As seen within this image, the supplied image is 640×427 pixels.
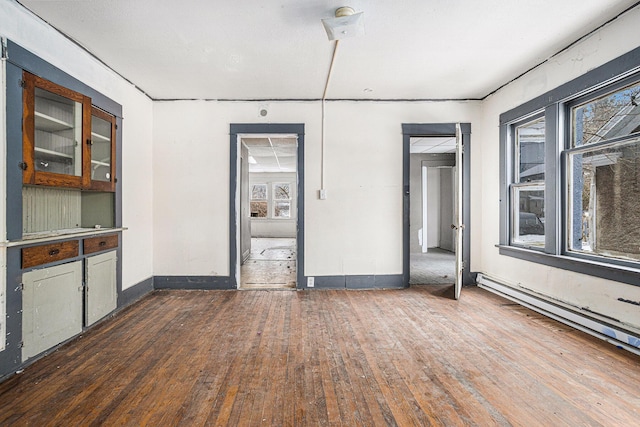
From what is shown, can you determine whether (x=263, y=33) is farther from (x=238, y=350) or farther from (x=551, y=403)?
(x=551, y=403)

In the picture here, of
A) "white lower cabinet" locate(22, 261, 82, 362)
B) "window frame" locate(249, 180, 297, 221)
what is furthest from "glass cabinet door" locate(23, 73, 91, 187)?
"window frame" locate(249, 180, 297, 221)

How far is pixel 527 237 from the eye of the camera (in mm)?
3832

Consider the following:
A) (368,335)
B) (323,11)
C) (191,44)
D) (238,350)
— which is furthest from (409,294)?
(191,44)

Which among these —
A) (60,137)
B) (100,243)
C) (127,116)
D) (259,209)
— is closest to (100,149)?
(60,137)

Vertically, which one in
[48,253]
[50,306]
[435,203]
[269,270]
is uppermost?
[435,203]

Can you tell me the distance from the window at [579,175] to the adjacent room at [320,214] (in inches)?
0.8

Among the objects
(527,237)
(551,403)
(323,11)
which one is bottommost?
(551,403)

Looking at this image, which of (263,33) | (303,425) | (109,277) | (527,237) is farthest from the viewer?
(527,237)

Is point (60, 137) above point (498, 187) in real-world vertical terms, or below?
above

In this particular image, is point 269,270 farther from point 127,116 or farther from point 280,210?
point 280,210

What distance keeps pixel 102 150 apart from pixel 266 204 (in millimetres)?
8254

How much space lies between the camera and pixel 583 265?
9.28 feet

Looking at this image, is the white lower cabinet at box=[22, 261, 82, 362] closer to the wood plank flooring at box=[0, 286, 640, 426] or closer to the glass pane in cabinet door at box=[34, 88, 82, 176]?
the wood plank flooring at box=[0, 286, 640, 426]

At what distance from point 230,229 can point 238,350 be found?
210 centimetres
